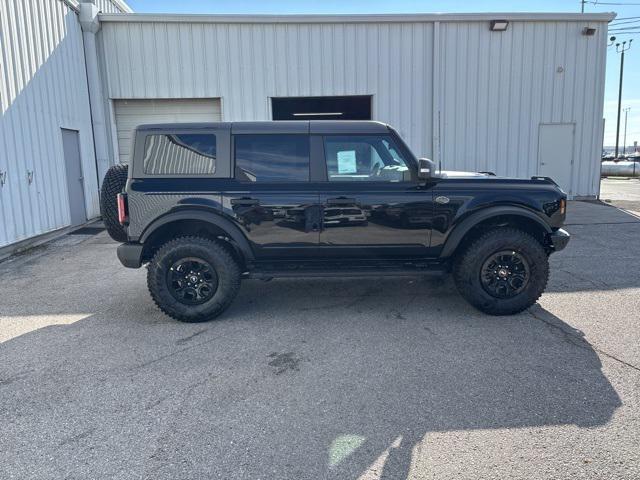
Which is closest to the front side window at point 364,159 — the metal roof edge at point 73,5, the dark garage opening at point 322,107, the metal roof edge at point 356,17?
the dark garage opening at point 322,107

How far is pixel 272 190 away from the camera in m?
4.34

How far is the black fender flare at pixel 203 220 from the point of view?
432 centimetres

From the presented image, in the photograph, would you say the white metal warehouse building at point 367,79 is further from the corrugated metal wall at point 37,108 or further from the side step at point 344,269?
the side step at point 344,269

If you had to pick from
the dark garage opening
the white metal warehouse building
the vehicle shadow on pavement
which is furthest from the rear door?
the dark garage opening

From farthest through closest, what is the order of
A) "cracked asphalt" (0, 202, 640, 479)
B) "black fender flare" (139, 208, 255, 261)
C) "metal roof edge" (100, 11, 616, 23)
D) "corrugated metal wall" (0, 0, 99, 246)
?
"metal roof edge" (100, 11, 616, 23) < "corrugated metal wall" (0, 0, 99, 246) < "black fender flare" (139, 208, 255, 261) < "cracked asphalt" (0, 202, 640, 479)

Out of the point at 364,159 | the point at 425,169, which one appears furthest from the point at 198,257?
the point at 425,169

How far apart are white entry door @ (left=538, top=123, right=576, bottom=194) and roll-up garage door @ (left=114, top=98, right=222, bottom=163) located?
8.86 metres

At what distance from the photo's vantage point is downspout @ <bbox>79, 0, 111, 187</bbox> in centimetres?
1072

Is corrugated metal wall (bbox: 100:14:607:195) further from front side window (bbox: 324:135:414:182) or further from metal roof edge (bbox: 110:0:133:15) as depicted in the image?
front side window (bbox: 324:135:414:182)

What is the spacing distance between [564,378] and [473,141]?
995 centimetres

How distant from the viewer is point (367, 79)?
1167cm

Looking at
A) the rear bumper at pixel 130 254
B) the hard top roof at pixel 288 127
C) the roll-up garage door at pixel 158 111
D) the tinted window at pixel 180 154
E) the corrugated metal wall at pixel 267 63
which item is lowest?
the rear bumper at pixel 130 254

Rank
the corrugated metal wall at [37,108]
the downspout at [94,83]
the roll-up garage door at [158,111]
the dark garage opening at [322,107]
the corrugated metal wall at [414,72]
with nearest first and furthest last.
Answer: the corrugated metal wall at [37,108]
the downspout at [94,83]
the corrugated metal wall at [414,72]
the roll-up garage door at [158,111]
the dark garage opening at [322,107]

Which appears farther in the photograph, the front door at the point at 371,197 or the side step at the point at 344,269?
the side step at the point at 344,269
